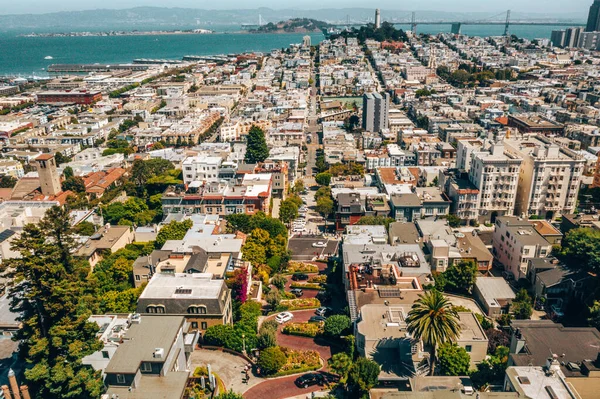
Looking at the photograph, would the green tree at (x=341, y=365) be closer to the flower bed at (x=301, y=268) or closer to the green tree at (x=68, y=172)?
the flower bed at (x=301, y=268)

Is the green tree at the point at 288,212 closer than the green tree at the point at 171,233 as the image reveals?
No

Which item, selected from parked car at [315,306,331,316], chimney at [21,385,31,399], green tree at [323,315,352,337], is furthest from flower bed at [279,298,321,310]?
chimney at [21,385,31,399]

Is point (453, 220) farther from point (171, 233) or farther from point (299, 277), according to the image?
point (171, 233)

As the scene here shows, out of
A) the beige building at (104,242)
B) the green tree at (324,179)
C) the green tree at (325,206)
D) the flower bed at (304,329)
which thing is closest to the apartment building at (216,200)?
the green tree at (325,206)

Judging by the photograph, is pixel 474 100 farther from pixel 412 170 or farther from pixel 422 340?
pixel 422 340

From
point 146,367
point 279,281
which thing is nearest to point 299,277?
point 279,281

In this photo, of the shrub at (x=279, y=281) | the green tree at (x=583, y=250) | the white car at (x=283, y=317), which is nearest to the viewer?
the white car at (x=283, y=317)
